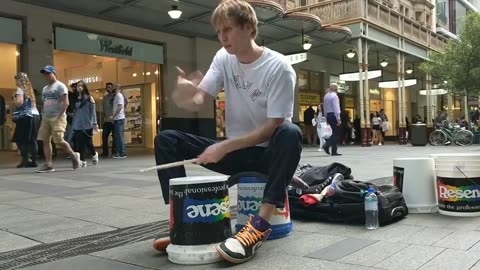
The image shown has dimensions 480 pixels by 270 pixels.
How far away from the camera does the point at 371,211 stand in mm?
3926

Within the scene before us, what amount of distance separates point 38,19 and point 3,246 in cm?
1154

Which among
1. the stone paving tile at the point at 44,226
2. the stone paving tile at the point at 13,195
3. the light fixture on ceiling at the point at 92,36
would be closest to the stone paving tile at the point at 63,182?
the stone paving tile at the point at 13,195

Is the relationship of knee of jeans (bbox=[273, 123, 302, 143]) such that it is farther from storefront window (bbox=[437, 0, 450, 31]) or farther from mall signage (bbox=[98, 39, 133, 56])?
storefront window (bbox=[437, 0, 450, 31])

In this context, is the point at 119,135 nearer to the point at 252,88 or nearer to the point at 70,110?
the point at 70,110

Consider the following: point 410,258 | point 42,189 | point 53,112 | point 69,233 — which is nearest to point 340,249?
point 410,258

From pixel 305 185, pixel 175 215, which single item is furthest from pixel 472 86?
pixel 175 215

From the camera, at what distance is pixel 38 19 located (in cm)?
1377

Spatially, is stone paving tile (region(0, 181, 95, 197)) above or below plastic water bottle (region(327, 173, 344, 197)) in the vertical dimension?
Answer: below

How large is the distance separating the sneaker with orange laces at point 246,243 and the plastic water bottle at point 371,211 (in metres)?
1.08

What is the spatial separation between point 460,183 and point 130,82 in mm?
15753

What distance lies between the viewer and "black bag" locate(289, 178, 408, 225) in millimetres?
4051

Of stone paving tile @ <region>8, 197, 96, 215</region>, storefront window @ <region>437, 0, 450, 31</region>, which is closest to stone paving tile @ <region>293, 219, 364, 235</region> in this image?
stone paving tile @ <region>8, 197, 96, 215</region>

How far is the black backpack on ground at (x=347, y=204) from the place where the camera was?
4.05 meters

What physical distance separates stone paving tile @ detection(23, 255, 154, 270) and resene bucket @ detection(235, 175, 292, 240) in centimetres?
89
